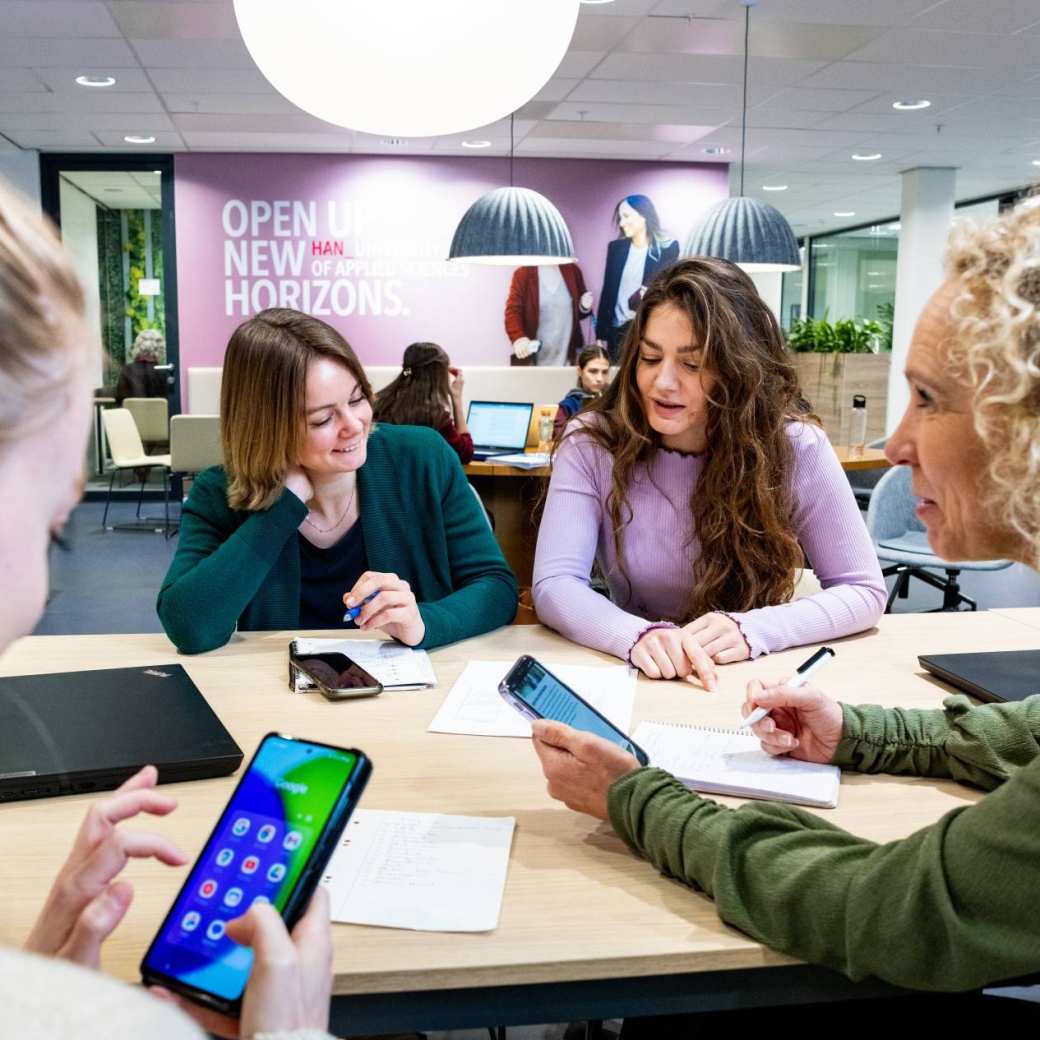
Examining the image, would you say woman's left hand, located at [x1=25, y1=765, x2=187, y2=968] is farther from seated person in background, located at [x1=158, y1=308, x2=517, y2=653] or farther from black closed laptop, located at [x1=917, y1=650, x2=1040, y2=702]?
black closed laptop, located at [x1=917, y1=650, x2=1040, y2=702]

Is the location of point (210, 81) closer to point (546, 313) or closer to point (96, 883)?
point (546, 313)

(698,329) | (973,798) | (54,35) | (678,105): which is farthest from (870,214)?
(973,798)

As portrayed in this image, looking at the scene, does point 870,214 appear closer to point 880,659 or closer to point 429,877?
point 880,659

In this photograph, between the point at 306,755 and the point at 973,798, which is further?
the point at 973,798

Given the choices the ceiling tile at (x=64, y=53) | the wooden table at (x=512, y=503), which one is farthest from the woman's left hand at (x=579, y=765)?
the ceiling tile at (x=64, y=53)

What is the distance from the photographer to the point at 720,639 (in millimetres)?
1690

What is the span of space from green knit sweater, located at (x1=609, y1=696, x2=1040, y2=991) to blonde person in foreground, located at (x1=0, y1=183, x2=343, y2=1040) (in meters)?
0.38

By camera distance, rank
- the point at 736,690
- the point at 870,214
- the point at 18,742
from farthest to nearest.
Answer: the point at 870,214
the point at 736,690
the point at 18,742

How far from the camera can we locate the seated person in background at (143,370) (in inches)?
348

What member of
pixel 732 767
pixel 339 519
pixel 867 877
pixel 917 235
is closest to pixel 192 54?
pixel 339 519

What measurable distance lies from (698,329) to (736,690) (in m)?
0.77

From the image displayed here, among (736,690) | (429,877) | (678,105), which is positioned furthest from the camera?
(678,105)

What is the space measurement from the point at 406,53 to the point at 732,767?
89 cm

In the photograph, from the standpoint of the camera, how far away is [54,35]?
5.39 m
